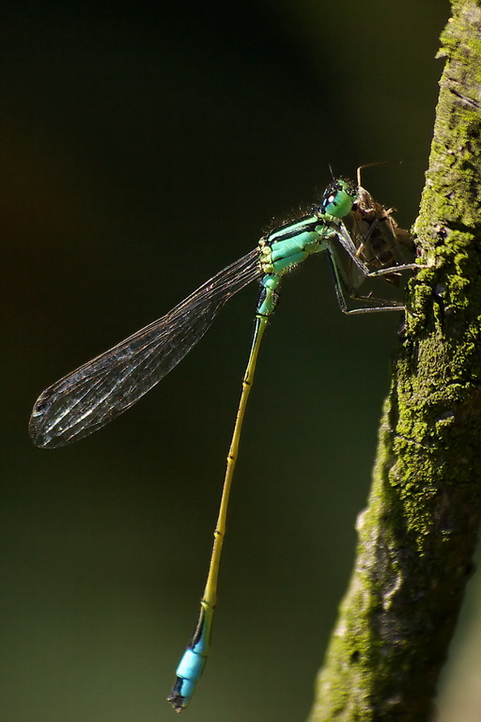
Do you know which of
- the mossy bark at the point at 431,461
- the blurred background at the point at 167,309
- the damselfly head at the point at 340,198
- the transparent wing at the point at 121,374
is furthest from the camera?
the blurred background at the point at 167,309

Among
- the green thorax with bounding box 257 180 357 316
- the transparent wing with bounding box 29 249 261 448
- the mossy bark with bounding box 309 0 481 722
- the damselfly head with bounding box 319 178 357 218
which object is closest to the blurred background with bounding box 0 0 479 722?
the transparent wing with bounding box 29 249 261 448

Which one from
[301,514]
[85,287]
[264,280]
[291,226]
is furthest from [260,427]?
[291,226]

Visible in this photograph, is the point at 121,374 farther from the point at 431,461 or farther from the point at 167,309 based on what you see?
the point at 431,461

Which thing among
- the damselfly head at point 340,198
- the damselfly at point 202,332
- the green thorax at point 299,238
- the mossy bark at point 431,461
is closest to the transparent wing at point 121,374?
the damselfly at point 202,332

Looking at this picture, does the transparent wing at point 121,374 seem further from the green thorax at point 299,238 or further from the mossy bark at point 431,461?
the mossy bark at point 431,461

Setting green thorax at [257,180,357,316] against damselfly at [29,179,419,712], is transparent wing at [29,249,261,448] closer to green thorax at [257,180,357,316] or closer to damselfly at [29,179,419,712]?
damselfly at [29,179,419,712]

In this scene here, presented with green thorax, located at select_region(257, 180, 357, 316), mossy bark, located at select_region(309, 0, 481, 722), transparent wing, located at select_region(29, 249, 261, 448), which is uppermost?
green thorax, located at select_region(257, 180, 357, 316)
